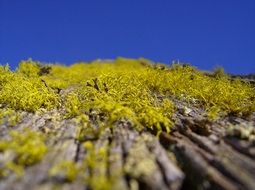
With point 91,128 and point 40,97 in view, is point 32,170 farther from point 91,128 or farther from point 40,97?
point 40,97

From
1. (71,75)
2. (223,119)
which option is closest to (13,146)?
(223,119)

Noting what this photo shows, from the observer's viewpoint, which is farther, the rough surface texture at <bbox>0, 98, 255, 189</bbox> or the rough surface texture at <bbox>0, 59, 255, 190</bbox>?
the rough surface texture at <bbox>0, 59, 255, 190</bbox>

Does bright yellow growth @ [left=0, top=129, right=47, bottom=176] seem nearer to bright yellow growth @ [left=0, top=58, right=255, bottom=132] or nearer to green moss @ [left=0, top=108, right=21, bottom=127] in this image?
green moss @ [left=0, top=108, right=21, bottom=127]

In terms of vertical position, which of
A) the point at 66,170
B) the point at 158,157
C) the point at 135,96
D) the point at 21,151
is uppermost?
the point at 135,96

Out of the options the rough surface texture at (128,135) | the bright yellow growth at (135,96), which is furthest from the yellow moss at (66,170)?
the bright yellow growth at (135,96)

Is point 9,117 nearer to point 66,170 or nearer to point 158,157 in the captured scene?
point 66,170

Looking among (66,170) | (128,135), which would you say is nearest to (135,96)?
(128,135)

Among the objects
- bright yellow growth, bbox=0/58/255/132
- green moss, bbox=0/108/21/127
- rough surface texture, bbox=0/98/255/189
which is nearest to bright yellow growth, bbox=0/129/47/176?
rough surface texture, bbox=0/98/255/189

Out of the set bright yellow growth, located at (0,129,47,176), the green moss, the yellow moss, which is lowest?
the yellow moss

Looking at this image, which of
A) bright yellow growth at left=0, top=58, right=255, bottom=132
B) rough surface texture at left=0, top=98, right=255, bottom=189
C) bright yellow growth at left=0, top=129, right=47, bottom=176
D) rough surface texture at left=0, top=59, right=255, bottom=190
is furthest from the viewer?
bright yellow growth at left=0, top=58, right=255, bottom=132

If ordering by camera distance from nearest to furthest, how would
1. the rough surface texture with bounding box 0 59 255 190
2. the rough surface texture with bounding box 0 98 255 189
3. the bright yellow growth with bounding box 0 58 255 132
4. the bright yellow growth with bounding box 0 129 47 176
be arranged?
the rough surface texture with bounding box 0 98 255 189 → the rough surface texture with bounding box 0 59 255 190 → the bright yellow growth with bounding box 0 129 47 176 → the bright yellow growth with bounding box 0 58 255 132

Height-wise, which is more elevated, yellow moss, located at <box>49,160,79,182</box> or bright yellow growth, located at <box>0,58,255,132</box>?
bright yellow growth, located at <box>0,58,255,132</box>
